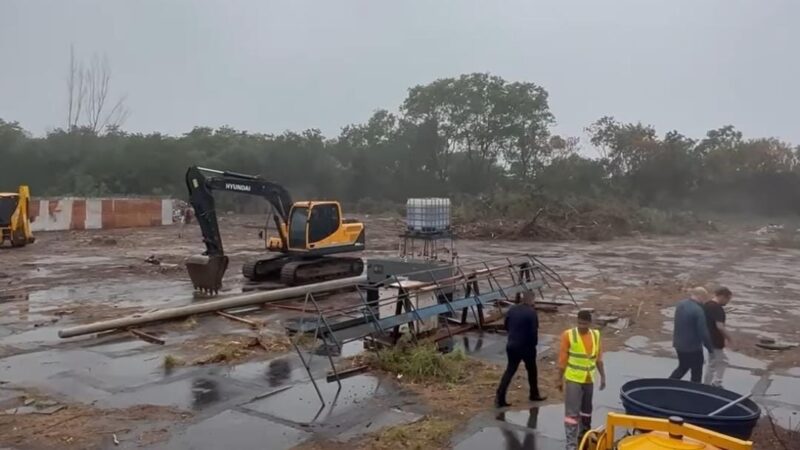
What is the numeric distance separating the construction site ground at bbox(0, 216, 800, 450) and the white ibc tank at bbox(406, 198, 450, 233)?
4804 millimetres

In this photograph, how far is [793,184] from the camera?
56969mm

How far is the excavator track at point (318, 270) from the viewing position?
64.8ft

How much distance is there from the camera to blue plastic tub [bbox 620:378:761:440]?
5.38m

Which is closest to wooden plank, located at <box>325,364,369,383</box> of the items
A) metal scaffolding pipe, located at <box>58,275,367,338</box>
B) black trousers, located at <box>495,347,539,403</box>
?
black trousers, located at <box>495,347,539,403</box>

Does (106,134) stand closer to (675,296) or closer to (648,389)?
(675,296)

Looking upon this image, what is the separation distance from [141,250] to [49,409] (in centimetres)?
2245

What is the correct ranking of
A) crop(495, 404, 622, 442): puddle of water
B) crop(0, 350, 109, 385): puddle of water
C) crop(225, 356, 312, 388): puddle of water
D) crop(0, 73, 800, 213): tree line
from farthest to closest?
crop(0, 73, 800, 213): tree line
crop(0, 350, 109, 385): puddle of water
crop(225, 356, 312, 388): puddle of water
crop(495, 404, 622, 442): puddle of water

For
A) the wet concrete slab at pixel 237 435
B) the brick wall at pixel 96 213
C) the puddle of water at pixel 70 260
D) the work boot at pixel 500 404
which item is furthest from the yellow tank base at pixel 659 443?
the brick wall at pixel 96 213

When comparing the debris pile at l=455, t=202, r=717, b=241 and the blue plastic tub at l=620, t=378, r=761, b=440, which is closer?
the blue plastic tub at l=620, t=378, r=761, b=440

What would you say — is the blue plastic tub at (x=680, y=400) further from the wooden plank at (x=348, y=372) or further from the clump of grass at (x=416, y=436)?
the wooden plank at (x=348, y=372)

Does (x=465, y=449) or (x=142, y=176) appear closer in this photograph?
(x=465, y=449)

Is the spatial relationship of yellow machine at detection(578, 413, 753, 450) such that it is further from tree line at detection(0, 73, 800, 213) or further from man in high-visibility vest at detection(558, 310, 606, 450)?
tree line at detection(0, 73, 800, 213)

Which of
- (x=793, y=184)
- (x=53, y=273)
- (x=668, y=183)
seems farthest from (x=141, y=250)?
(x=793, y=184)

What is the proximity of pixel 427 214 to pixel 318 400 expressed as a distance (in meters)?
14.3
